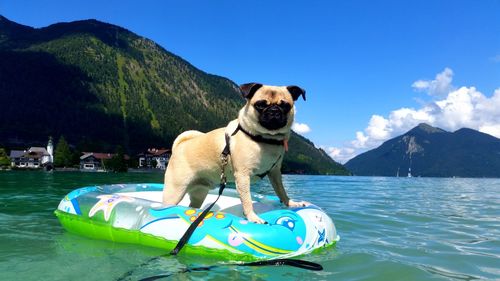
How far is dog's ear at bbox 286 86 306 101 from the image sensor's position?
21.2 feet

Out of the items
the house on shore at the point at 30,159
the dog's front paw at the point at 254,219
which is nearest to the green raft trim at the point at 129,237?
the dog's front paw at the point at 254,219

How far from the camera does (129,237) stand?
7102 mm

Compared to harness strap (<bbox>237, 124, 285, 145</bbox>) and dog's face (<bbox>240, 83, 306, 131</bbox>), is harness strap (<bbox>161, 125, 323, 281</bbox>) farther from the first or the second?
dog's face (<bbox>240, 83, 306, 131</bbox>)

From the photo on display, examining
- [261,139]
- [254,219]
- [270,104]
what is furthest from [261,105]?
[254,219]

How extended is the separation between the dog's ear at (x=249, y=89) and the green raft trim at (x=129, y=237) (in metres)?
2.46

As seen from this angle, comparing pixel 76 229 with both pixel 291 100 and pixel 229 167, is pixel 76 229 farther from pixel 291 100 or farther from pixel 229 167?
pixel 291 100

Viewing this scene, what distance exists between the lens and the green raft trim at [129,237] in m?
6.08

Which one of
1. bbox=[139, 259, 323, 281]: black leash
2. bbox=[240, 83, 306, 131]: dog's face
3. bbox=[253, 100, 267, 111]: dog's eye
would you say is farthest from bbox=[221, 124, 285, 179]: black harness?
bbox=[139, 259, 323, 281]: black leash

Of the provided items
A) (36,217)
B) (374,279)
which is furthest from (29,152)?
(374,279)

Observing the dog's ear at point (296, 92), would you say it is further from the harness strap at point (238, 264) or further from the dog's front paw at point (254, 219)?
the dog's front paw at point (254, 219)

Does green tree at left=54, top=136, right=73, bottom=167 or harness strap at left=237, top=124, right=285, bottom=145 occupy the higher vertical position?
harness strap at left=237, top=124, right=285, bottom=145

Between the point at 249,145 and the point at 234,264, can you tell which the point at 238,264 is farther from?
the point at 249,145

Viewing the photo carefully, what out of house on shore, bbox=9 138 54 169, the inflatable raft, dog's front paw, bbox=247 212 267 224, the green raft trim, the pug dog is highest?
the pug dog

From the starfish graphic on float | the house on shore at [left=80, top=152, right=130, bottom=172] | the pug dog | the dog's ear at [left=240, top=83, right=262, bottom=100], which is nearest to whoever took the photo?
the pug dog
